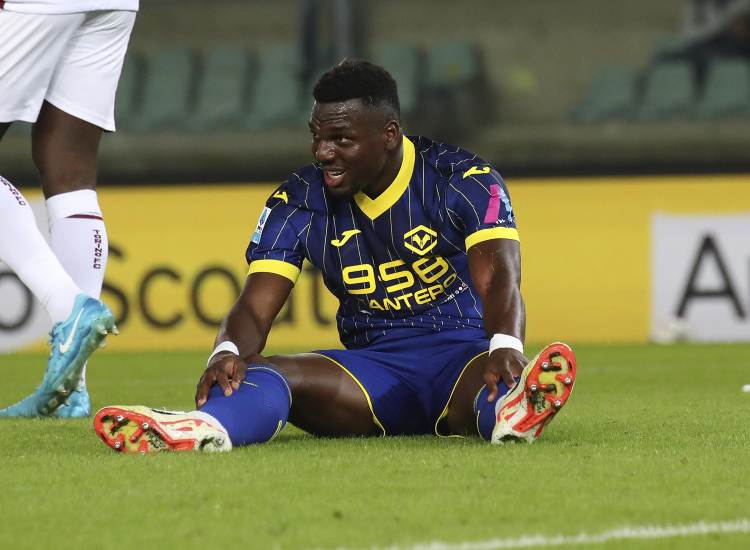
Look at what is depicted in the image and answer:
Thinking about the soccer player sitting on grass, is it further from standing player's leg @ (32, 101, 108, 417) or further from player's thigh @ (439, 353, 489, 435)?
standing player's leg @ (32, 101, 108, 417)

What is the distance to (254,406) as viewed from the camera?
12.4 ft

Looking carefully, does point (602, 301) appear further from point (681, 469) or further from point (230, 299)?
point (681, 469)

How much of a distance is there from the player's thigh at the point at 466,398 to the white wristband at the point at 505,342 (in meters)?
0.15

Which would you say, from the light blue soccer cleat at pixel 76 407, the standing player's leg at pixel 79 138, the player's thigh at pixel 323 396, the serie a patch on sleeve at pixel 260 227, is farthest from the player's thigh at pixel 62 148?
the player's thigh at pixel 323 396

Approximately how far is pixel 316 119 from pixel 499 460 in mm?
1090

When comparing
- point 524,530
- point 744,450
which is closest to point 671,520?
point 524,530

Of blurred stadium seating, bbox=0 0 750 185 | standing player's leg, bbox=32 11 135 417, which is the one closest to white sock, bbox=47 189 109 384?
standing player's leg, bbox=32 11 135 417

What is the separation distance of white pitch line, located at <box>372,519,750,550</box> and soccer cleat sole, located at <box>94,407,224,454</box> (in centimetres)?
122

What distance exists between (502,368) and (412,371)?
444mm

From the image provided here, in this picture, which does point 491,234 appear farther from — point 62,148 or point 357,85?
point 62,148

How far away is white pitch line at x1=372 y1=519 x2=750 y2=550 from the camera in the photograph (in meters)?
2.50

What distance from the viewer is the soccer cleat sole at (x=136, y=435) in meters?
3.58

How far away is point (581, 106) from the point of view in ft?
40.9

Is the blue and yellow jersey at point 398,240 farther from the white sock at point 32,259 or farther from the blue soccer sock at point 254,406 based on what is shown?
the white sock at point 32,259
